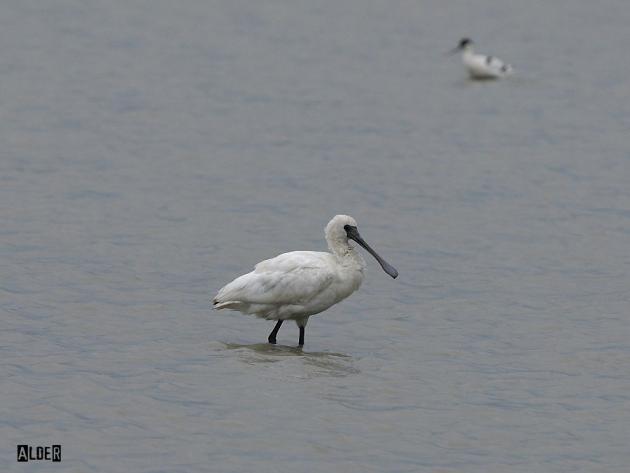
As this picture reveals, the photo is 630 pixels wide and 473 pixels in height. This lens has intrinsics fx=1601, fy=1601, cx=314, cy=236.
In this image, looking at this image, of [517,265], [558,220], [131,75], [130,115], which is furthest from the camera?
[131,75]

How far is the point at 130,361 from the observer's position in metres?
15.4

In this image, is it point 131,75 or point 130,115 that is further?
point 131,75

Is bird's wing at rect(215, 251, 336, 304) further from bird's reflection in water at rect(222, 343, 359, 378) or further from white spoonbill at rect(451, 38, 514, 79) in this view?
white spoonbill at rect(451, 38, 514, 79)

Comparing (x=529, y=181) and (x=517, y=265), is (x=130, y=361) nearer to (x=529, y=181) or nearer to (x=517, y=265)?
(x=517, y=265)

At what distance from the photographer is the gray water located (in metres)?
13.4

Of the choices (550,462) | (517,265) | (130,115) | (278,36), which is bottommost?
(550,462)

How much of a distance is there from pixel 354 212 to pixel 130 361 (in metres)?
9.53

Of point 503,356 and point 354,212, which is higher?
point 354,212

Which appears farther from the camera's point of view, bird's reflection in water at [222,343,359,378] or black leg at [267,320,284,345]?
black leg at [267,320,284,345]

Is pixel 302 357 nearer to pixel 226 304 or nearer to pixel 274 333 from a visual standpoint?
pixel 274 333

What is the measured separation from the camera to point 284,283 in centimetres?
1606

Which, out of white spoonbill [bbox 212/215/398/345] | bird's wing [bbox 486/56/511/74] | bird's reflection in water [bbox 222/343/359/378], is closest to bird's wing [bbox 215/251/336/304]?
white spoonbill [bbox 212/215/398/345]

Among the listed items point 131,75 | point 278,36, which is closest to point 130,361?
point 131,75

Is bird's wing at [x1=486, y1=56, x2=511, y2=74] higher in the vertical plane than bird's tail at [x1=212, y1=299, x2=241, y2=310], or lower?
higher
